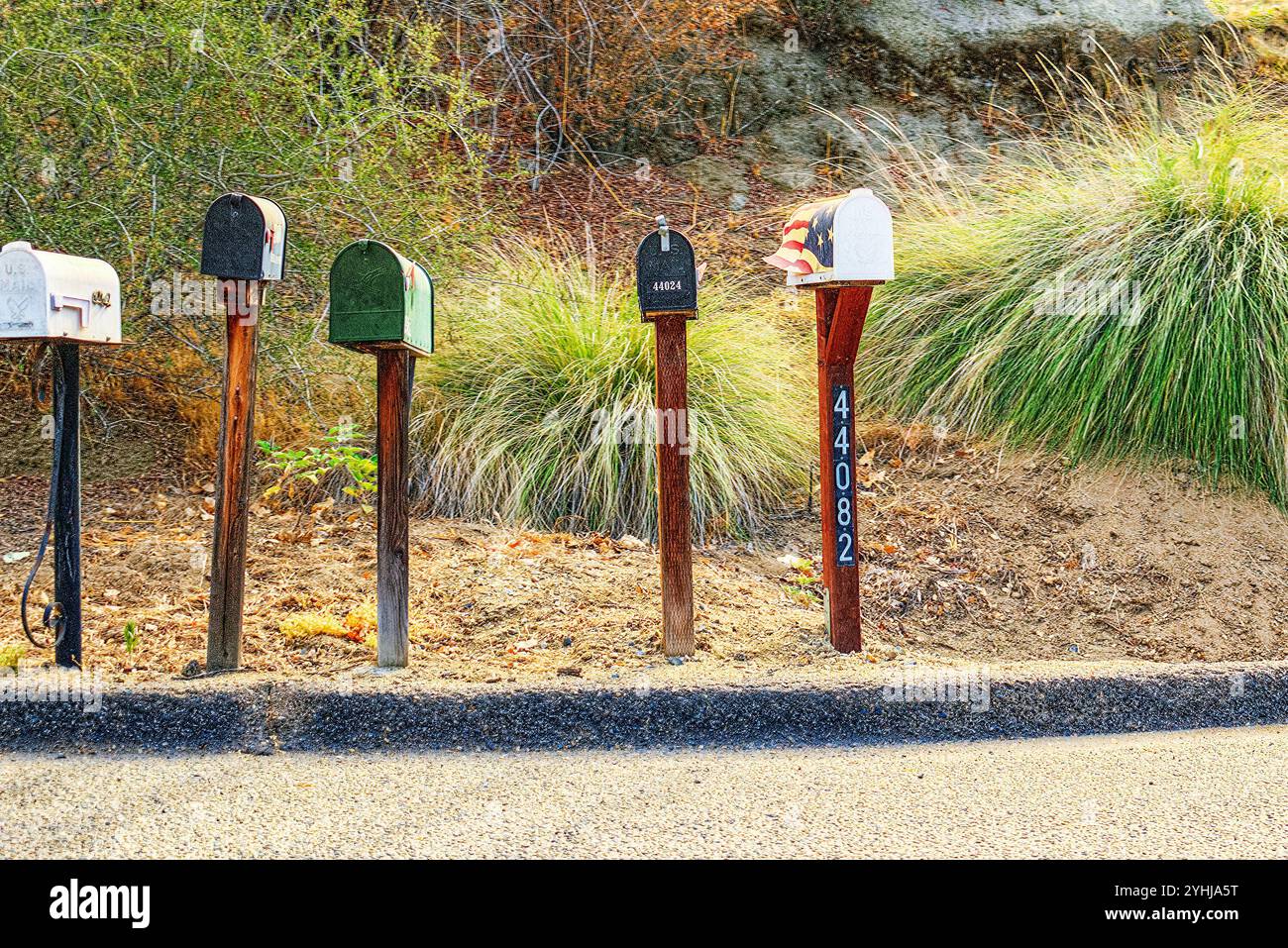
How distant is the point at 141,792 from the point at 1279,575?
3988 mm

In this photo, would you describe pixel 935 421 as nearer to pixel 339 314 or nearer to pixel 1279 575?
pixel 1279 575

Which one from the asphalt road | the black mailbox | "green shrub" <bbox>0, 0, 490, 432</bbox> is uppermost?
"green shrub" <bbox>0, 0, 490, 432</bbox>

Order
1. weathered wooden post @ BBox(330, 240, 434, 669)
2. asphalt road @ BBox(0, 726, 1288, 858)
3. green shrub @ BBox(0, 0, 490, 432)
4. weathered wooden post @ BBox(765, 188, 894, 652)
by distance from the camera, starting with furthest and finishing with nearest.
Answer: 1. green shrub @ BBox(0, 0, 490, 432)
2. weathered wooden post @ BBox(765, 188, 894, 652)
3. weathered wooden post @ BBox(330, 240, 434, 669)
4. asphalt road @ BBox(0, 726, 1288, 858)

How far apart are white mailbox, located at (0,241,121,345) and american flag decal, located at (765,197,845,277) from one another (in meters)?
1.88

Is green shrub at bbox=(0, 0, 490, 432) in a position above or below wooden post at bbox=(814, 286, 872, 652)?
above

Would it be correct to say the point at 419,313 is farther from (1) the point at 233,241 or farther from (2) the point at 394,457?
(1) the point at 233,241

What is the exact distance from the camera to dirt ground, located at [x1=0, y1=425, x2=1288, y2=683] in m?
3.46

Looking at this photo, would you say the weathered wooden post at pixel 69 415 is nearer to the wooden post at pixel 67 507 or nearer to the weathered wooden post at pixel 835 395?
the wooden post at pixel 67 507

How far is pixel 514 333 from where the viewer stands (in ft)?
17.5

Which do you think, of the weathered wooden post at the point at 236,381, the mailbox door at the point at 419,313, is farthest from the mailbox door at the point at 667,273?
the weathered wooden post at the point at 236,381

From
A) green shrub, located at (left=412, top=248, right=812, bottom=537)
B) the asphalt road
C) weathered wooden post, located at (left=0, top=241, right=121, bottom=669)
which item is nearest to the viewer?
the asphalt road

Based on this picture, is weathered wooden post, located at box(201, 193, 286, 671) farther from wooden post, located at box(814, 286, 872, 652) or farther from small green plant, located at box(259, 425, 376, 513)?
wooden post, located at box(814, 286, 872, 652)

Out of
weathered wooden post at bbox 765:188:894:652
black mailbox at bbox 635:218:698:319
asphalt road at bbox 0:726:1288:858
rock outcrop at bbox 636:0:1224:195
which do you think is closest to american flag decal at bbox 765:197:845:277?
weathered wooden post at bbox 765:188:894:652

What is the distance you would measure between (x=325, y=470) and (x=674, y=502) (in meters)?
1.79
